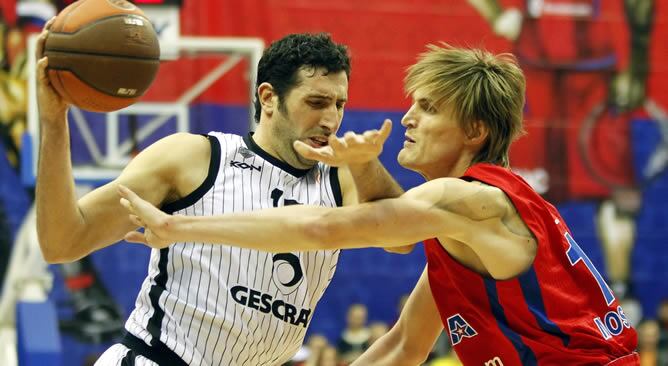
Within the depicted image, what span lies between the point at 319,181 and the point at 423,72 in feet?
2.04

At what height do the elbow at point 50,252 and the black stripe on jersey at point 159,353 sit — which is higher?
the elbow at point 50,252

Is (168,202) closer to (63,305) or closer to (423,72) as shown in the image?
(423,72)

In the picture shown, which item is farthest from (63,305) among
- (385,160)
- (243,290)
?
(243,290)

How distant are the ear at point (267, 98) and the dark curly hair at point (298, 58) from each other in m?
0.02

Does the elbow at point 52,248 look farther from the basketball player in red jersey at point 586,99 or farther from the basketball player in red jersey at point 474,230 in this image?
the basketball player in red jersey at point 586,99

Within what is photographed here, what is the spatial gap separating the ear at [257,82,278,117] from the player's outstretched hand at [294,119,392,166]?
3.20 feet

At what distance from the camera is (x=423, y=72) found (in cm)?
434

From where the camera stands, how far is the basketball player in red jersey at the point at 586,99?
41.7 feet

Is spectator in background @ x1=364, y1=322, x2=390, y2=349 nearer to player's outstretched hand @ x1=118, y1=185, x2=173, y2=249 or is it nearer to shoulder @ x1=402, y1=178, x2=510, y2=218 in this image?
shoulder @ x1=402, y1=178, x2=510, y2=218

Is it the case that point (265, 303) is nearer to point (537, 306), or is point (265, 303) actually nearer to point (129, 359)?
point (129, 359)

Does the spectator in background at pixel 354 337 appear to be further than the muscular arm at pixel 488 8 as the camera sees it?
No

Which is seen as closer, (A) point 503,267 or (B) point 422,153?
(A) point 503,267

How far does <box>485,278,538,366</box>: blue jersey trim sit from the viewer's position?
399 cm

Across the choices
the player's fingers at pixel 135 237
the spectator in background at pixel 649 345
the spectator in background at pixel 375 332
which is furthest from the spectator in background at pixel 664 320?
the player's fingers at pixel 135 237
